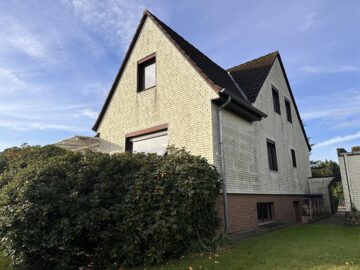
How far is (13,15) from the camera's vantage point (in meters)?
9.11

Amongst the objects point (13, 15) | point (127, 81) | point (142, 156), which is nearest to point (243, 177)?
point (142, 156)

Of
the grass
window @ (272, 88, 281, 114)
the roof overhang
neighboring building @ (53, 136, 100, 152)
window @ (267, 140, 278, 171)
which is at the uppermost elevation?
window @ (272, 88, 281, 114)

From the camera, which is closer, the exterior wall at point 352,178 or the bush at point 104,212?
the bush at point 104,212

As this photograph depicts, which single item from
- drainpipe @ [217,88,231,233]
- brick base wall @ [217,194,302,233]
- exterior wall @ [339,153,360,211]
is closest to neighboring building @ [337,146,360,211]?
exterior wall @ [339,153,360,211]

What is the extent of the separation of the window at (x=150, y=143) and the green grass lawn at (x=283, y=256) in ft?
16.1

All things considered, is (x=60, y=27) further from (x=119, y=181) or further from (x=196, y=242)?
(x=196, y=242)

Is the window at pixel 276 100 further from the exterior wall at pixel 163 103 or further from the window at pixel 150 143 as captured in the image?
the window at pixel 150 143

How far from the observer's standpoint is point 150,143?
457 inches

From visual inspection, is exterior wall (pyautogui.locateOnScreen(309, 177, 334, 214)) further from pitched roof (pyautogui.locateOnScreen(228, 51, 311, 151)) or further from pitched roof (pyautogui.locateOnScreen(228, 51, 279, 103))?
pitched roof (pyautogui.locateOnScreen(228, 51, 279, 103))

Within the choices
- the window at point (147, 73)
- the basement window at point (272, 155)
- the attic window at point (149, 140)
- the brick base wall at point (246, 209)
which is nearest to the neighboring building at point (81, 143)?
the attic window at point (149, 140)

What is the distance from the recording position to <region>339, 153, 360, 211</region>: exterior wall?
519 inches

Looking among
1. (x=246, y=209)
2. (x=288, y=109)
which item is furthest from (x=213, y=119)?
(x=288, y=109)

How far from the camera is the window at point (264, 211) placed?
39.1 ft

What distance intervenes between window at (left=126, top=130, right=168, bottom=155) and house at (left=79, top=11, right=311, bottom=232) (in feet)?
0.14
